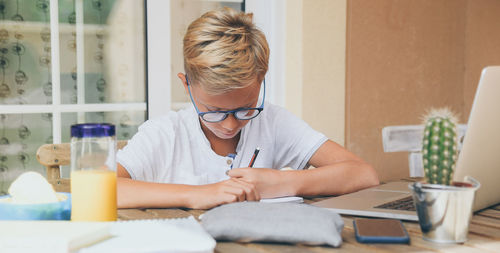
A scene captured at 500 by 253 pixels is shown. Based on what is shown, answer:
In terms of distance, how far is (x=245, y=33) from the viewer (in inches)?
57.5

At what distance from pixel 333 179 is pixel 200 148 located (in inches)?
17.3

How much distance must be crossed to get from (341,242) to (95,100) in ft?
6.23

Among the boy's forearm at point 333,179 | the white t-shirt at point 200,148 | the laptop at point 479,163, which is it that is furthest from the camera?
the white t-shirt at point 200,148

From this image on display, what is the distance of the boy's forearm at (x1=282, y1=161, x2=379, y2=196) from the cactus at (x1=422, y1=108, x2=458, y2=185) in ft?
1.66

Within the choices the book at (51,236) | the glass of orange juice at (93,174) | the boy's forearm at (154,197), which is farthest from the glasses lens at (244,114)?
the book at (51,236)

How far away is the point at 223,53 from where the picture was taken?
1393mm

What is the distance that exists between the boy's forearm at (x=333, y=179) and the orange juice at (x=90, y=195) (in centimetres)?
56

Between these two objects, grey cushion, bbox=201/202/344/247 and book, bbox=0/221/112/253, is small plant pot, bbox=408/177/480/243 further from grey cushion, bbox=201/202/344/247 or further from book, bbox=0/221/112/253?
book, bbox=0/221/112/253

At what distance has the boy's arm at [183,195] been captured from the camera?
1.18 metres

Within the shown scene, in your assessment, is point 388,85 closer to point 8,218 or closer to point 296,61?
point 296,61

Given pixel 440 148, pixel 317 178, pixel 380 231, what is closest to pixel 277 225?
pixel 380 231

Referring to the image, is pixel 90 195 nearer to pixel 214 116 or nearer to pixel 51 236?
pixel 51 236

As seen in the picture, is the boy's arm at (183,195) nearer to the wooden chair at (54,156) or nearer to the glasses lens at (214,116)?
the glasses lens at (214,116)

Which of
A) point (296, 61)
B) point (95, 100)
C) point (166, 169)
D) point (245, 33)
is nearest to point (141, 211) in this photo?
point (166, 169)
